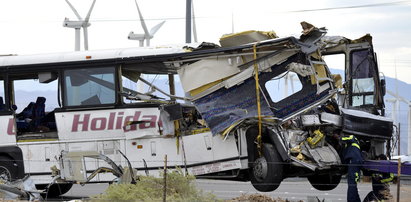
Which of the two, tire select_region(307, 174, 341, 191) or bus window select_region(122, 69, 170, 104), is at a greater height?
bus window select_region(122, 69, 170, 104)

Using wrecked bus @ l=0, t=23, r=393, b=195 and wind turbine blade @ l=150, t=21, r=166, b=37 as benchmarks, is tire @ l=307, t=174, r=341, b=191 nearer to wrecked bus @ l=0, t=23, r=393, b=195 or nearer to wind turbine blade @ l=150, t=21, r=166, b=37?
wrecked bus @ l=0, t=23, r=393, b=195

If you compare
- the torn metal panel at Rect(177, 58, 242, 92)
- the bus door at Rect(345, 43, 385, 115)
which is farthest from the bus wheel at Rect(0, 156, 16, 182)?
the bus door at Rect(345, 43, 385, 115)

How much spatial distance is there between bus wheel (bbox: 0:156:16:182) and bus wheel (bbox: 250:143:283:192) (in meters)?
5.13

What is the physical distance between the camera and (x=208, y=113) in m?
16.4

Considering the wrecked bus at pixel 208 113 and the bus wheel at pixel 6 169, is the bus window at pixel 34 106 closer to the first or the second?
the wrecked bus at pixel 208 113

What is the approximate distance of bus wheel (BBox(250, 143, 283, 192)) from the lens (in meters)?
15.8

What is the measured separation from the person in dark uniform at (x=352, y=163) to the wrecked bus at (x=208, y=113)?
20.6 inches

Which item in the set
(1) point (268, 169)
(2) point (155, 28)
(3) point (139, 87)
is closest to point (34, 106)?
(3) point (139, 87)

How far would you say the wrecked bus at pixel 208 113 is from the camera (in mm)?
16031

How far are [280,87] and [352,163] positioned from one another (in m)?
2.02

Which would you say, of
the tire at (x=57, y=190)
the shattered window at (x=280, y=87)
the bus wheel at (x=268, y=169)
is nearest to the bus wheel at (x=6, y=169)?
the tire at (x=57, y=190)

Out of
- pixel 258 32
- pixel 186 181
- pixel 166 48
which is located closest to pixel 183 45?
pixel 166 48

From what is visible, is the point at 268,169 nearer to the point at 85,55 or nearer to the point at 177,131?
the point at 177,131

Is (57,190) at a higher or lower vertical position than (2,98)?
lower
